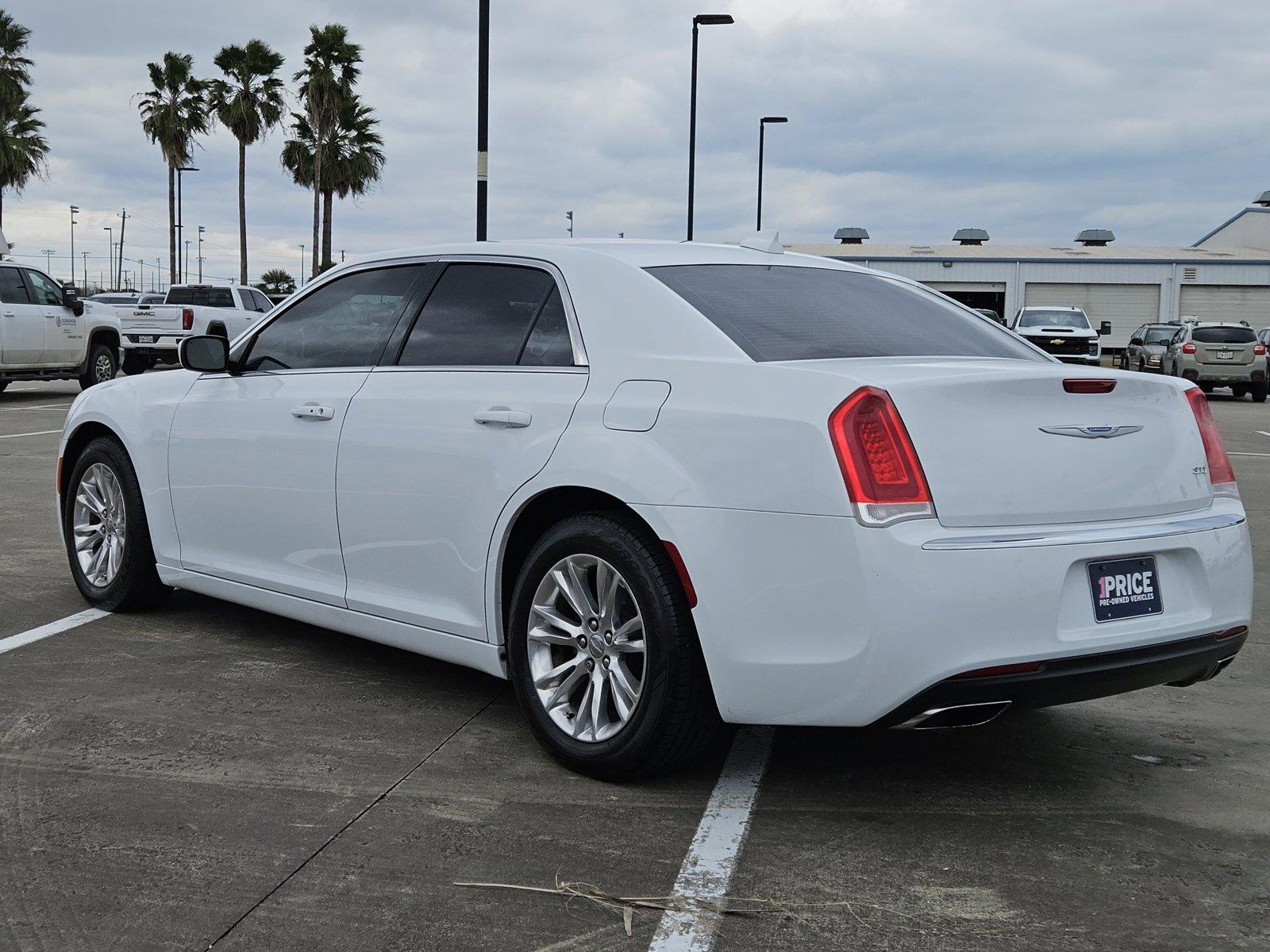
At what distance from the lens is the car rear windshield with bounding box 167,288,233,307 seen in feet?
90.4

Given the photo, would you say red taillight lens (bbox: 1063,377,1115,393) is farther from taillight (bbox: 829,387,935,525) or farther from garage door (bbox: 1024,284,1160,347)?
garage door (bbox: 1024,284,1160,347)

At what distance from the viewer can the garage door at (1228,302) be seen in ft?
183

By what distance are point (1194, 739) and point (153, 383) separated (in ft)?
14.0

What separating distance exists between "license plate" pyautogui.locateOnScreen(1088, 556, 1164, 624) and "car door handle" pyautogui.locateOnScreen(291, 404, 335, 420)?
260cm

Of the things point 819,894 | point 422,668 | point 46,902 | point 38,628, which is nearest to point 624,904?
point 819,894

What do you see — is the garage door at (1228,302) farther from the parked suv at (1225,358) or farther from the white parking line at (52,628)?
the white parking line at (52,628)

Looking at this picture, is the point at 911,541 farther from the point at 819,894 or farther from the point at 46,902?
the point at 46,902

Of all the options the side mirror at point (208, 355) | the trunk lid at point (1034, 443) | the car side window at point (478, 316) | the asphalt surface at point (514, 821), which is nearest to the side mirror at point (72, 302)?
the side mirror at point (208, 355)

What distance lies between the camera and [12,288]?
1994 centimetres

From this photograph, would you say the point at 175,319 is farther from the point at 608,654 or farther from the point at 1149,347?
the point at 608,654

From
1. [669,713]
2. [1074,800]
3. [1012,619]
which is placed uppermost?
[1012,619]

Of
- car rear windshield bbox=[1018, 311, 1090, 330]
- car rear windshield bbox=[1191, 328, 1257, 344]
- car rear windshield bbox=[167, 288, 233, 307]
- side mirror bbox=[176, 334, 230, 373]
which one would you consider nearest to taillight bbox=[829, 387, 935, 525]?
side mirror bbox=[176, 334, 230, 373]

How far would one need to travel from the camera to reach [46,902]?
313cm

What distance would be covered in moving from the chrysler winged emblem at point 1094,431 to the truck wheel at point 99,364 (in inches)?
776
